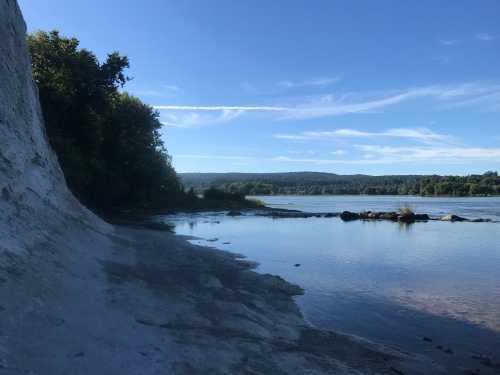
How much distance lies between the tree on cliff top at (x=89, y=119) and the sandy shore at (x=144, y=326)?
23.5m

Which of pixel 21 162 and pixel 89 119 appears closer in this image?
pixel 21 162

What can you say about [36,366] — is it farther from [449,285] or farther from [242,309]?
[449,285]

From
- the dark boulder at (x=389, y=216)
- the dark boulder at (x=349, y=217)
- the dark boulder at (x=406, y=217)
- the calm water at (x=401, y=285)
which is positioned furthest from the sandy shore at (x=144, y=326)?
the dark boulder at (x=389, y=216)

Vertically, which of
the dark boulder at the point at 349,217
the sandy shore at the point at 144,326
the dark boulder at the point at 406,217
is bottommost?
the dark boulder at the point at 349,217

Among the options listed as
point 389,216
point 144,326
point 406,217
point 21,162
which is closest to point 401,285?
point 144,326

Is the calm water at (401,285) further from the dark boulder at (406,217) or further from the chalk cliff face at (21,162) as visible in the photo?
the dark boulder at (406,217)

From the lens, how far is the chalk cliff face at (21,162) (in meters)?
10.2

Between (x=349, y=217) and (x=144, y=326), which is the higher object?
(x=144, y=326)

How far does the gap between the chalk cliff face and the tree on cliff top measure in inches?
694

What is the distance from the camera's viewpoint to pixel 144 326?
27.0ft

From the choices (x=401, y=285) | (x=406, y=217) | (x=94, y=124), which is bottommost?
(x=401, y=285)

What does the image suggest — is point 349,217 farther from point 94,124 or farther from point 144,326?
point 144,326

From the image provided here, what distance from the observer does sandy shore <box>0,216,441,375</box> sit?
6.29 metres

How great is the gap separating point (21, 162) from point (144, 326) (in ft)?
23.1
